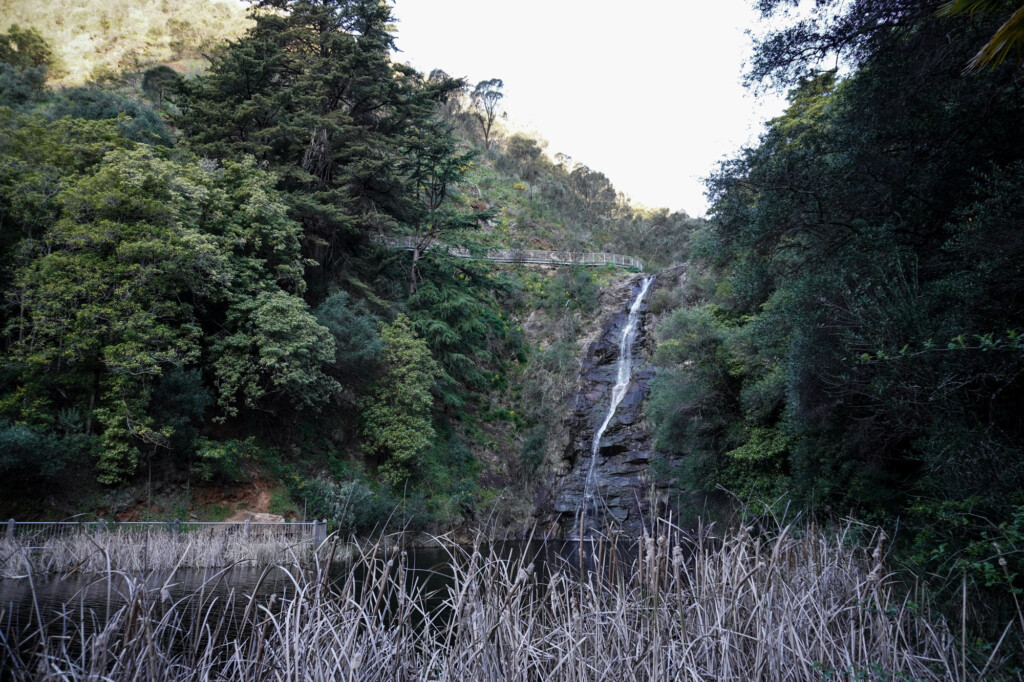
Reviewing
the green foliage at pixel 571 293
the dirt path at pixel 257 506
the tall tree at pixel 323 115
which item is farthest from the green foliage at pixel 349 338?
the green foliage at pixel 571 293

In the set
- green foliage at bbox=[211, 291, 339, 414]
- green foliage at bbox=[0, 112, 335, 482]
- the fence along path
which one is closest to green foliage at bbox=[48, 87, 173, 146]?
green foliage at bbox=[0, 112, 335, 482]

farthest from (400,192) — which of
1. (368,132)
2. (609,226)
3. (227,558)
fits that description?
(609,226)

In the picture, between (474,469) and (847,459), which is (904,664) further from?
(474,469)

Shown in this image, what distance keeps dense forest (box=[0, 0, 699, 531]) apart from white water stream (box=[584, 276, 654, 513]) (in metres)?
2.51

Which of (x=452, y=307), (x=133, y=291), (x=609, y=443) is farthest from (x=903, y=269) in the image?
(x=452, y=307)

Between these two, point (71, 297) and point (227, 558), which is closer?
point (227, 558)

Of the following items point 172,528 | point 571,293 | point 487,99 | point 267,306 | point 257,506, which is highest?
point 487,99

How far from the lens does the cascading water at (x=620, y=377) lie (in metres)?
23.7

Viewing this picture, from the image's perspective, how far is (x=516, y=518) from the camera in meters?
23.2

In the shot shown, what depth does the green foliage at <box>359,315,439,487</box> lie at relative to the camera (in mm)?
19875

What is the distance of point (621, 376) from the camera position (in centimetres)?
2819

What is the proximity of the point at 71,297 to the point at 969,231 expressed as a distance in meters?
17.4

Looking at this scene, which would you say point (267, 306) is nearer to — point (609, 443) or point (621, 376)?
point (609, 443)

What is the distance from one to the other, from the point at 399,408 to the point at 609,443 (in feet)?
31.6
